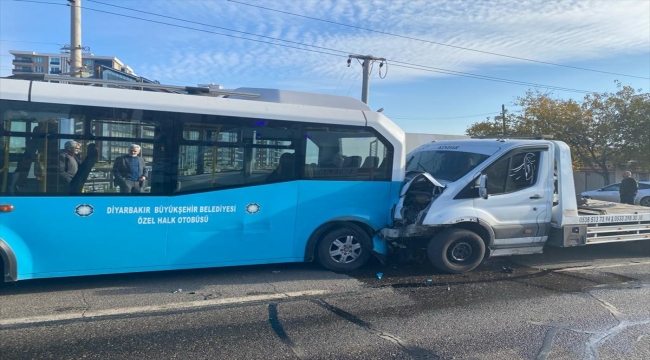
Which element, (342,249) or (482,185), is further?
(342,249)

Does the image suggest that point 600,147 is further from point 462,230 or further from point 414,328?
point 414,328

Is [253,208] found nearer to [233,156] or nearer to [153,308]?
[233,156]

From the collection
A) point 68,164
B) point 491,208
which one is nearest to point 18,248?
point 68,164

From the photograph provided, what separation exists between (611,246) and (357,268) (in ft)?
21.2

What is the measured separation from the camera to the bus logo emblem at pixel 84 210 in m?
6.03

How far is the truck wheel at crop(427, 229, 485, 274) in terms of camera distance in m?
7.49

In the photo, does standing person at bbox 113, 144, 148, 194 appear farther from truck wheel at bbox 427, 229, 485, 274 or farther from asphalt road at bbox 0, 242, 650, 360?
truck wheel at bbox 427, 229, 485, 274

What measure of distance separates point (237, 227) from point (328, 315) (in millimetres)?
2092

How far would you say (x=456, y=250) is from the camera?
7.66 m

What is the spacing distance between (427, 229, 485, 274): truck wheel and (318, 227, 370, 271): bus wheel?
42.9 inches

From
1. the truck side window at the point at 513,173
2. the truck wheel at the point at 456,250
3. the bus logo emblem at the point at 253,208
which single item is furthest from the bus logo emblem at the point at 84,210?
the truck side window at the point at 513,173

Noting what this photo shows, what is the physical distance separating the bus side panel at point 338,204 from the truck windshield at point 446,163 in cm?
119

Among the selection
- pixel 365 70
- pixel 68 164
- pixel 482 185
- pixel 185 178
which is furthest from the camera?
pixel 365 70

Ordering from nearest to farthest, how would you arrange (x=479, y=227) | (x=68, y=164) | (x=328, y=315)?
(x=328, y=315), (x=68, y=164), (x=479, y=227)
